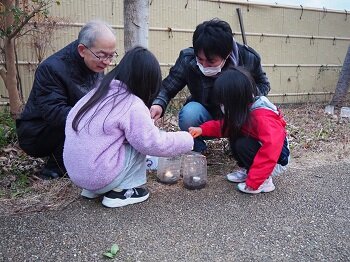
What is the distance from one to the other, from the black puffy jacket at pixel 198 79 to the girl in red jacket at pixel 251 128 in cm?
42

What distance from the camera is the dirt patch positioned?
2.39 metres

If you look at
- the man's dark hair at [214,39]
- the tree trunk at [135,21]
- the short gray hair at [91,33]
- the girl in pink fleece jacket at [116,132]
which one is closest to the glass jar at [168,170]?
the girl in pink fleece jacket at [116,132]

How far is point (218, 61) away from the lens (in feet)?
8.81

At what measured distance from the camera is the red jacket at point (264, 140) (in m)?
2.38

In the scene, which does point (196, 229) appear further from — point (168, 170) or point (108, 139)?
point (168, 170)

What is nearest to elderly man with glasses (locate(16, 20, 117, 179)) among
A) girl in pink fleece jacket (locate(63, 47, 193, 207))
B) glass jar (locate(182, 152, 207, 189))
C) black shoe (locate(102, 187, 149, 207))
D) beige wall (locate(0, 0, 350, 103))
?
girl in pink fleece jacket (locate(63, 47, 193, 207))

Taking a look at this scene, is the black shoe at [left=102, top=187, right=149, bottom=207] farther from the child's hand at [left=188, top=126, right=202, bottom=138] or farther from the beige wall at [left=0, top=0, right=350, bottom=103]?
the beige wall at [left=0, top=0, right=350, bottom=103]

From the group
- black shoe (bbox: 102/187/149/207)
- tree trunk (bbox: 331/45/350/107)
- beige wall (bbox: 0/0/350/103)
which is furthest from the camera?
tree trunk (bbox: 331/45/350/107)

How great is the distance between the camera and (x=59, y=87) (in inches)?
102

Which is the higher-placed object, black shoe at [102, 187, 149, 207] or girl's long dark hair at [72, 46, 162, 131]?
girl's long dark hair at [72, 46, 162, 131]

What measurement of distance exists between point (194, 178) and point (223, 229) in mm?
670

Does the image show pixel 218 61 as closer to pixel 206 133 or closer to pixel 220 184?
pixel 206 133

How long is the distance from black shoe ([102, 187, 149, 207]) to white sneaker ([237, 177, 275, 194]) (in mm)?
679

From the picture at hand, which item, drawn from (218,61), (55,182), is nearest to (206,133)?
(218,61)
